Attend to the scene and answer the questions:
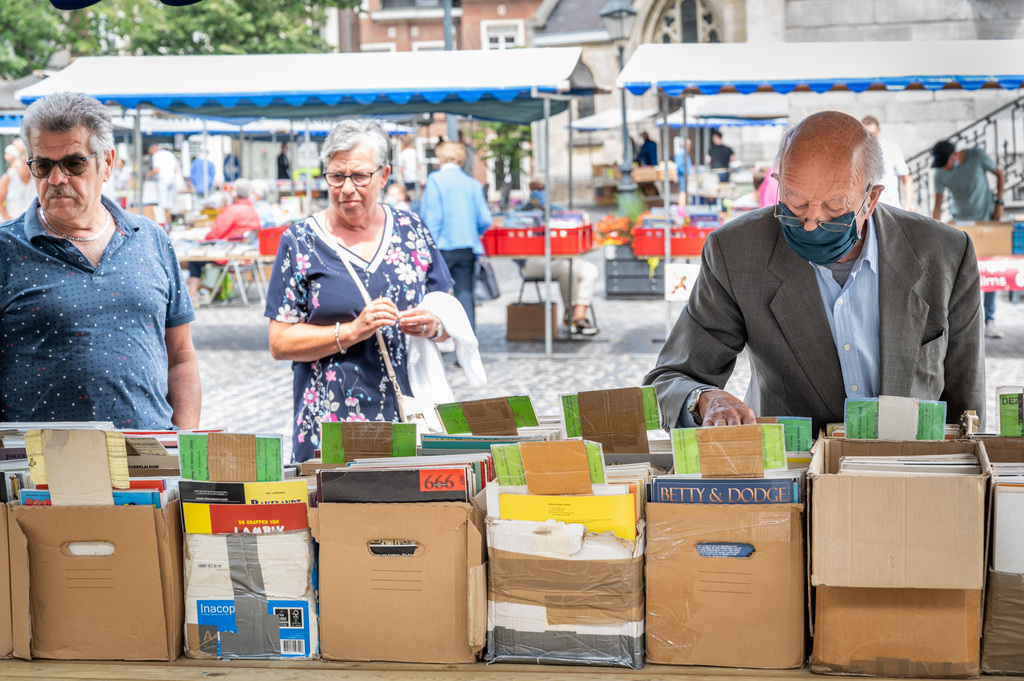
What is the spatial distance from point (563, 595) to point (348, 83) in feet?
27.4

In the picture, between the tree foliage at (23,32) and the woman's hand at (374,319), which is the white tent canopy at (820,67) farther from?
the tree foliage at (23,32)

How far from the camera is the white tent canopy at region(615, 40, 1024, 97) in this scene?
930 centimetres

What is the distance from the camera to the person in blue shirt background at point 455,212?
9.67 m

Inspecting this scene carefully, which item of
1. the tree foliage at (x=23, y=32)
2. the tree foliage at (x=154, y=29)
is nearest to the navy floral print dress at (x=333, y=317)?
the tree foliage at (x=154, y=29)

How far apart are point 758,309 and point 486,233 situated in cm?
795

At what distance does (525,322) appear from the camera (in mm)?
11461

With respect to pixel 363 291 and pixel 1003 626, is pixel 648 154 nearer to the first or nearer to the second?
pixel 363 291

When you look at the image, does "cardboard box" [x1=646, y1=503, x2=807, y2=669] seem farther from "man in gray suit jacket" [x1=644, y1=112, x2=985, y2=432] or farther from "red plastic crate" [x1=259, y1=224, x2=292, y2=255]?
"red plastic crate" [x1=259, y1=224, x2=292, y2=255]

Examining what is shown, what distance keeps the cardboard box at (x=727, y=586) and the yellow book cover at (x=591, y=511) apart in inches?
2.0

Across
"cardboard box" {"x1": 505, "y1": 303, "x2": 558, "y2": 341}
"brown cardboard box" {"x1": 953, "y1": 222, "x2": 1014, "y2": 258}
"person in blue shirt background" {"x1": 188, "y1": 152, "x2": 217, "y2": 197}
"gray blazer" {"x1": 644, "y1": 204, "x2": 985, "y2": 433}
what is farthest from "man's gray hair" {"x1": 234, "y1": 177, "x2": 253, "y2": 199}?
"gray blazer" {"x1": 644, "y1": 204, "x2": 985, "y2": 433}

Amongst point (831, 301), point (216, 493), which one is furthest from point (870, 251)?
point (216, 493)

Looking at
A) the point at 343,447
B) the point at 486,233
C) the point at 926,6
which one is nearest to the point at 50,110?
the point at 343,447

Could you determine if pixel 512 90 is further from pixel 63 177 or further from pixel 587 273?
pixel 63 177

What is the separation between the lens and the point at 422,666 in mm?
1962
